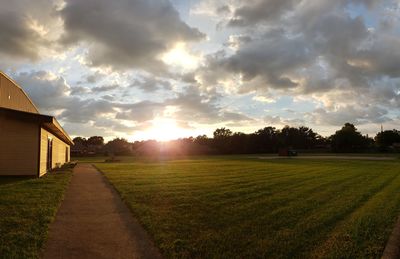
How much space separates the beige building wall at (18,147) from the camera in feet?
59.0

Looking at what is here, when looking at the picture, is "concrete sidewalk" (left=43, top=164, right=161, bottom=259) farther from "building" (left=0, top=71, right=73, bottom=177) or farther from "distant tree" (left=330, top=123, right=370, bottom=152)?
"distant tree" (left=330, top=123, right=370, bottom=152)

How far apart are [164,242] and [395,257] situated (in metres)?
4.17

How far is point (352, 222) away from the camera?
28.9 feet

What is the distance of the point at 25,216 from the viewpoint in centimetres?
868

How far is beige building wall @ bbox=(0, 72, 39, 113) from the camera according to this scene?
24288 millimetres

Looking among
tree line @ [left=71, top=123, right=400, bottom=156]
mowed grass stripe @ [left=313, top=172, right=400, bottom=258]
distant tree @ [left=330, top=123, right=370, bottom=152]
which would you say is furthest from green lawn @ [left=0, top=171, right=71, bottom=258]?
distant tree @ [left=330, top=123, right=370, bottom=152]

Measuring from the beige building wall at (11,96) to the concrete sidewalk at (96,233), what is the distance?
16601 millimetres

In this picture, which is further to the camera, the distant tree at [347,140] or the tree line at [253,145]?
the distant tree at [347,140]

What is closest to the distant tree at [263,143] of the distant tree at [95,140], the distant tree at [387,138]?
the distant tree at [387,138]

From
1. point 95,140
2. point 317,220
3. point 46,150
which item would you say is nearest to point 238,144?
point 95,140

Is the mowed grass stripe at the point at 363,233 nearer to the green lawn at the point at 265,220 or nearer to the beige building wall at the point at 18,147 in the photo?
the green lawn at the point at 265,220

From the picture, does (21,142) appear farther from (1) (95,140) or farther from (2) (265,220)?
(1) (95,140)

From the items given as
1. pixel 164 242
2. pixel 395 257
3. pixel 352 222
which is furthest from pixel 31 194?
pixel 395 257

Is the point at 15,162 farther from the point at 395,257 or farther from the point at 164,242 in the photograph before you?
the point at 395,257
